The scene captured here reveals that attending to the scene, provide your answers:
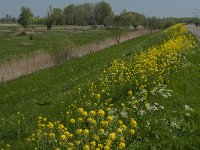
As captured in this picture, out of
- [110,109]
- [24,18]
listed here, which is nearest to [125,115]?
[110,109]

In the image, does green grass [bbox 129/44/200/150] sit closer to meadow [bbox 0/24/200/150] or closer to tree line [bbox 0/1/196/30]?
meadow [bbox 0/24/200/150]

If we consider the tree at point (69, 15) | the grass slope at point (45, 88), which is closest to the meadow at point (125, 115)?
the grass slope at point (45, 88)

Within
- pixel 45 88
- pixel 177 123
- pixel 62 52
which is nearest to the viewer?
pixel 177 123

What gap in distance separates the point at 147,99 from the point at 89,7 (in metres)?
167

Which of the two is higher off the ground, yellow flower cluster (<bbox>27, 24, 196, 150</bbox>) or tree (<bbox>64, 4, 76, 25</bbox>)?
yellow flower cluster (<bbox>27, 24, 196, 150</bbox>)

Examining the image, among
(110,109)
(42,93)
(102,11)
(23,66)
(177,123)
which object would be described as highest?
(110,109)

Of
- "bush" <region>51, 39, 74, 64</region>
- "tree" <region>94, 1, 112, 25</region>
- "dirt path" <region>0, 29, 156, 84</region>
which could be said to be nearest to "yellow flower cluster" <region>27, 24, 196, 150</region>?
"dirt path" <region>0, 29, 156, 84</region>

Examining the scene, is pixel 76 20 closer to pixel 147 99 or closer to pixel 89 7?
pixel 89 7

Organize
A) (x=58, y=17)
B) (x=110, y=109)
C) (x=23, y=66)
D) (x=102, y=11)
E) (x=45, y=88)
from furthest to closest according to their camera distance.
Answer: (x=58, y=17) → (x=102, y=11) → (x=23, y=66) → (x=45, y=88) → (x=110, y=109)

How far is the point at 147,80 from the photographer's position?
11680 mm

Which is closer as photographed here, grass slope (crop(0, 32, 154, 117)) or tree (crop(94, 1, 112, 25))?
grass slope (crop(0, 32, 154, 117))

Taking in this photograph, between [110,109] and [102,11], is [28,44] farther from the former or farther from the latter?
[102,11]

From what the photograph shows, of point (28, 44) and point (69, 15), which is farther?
point (69, 15)

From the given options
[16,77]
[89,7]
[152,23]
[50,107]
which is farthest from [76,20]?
[50,107]
